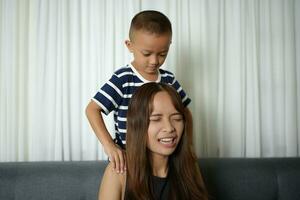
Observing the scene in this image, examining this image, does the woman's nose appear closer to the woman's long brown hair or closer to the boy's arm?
the woman's long brown hair

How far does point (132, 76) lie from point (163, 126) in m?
0.34

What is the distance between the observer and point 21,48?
1.85 metres

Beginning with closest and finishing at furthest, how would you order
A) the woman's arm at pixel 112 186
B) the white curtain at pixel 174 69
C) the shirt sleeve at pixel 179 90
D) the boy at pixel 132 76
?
the woman's arm at pixel 112 186 < the boy at pixel 132 76 < the shirt sleeve at pixel 179 90 < the white curtain at pixel 174 69

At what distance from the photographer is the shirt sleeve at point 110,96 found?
1293 mm

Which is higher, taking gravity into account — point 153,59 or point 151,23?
point 151,23

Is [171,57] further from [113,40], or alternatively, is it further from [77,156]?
[77,156]

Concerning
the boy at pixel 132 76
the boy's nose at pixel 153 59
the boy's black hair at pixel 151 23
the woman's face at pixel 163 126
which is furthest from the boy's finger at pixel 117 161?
the boy's black hair at pixel 151 23

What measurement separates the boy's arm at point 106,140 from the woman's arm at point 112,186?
2cm

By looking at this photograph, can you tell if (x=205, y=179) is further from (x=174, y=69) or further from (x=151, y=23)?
(x=151, y=23)

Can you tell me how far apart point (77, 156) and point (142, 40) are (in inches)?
36.2

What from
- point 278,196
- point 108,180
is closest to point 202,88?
point 278,196

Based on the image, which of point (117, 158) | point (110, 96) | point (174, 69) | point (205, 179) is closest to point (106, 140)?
point (117, 158)

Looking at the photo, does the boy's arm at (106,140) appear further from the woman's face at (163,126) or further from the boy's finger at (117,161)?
the woman's face at (163,126)

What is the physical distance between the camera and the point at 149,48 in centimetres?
126
